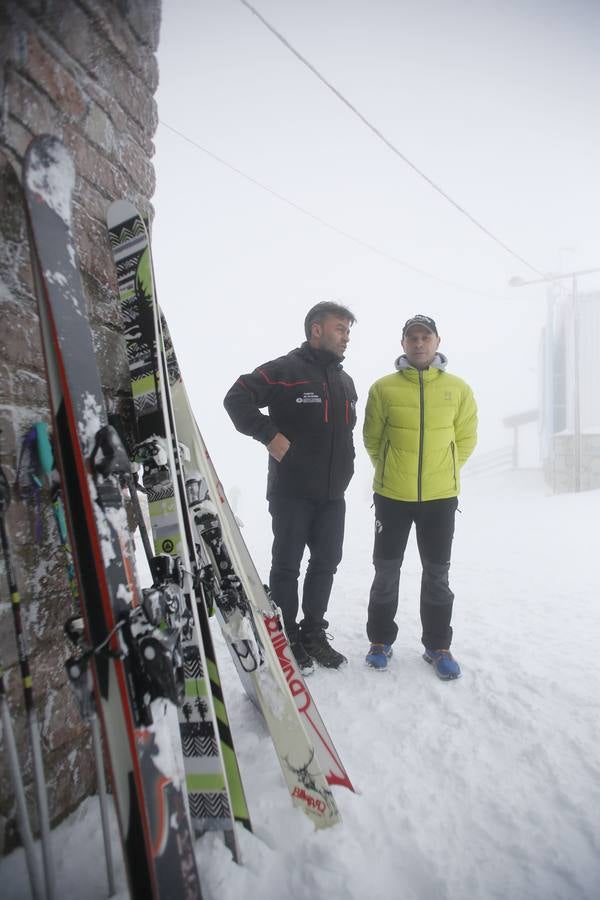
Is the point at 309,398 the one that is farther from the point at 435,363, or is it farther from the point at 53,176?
the point at 53,176

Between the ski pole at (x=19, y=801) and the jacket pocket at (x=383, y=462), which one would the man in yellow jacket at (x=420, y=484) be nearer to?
the jacket pocket at (x=383, y=462)

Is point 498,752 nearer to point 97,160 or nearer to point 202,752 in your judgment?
point 202,752

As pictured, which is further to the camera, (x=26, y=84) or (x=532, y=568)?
(x=532, y=568)

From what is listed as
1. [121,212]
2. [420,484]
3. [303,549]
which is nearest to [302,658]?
[303,549]

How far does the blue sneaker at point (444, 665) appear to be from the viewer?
81.2 inches

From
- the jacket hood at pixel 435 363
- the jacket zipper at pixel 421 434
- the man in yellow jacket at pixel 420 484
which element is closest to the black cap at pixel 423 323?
the man in yellow jacket at pixel 420 484

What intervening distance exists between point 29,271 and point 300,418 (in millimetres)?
1316

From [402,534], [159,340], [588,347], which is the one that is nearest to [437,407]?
[402,534]

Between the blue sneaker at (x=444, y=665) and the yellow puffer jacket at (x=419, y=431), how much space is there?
844 millimetres

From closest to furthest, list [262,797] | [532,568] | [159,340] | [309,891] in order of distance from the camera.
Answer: [309,891] < [262,797] < [159,340] < [532,568]

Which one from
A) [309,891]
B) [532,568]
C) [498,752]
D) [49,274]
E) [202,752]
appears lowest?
[532,568]

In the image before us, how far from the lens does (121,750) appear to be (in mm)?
890

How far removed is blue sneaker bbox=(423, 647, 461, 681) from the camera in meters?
2.06

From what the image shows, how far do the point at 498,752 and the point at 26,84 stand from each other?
2809mm
